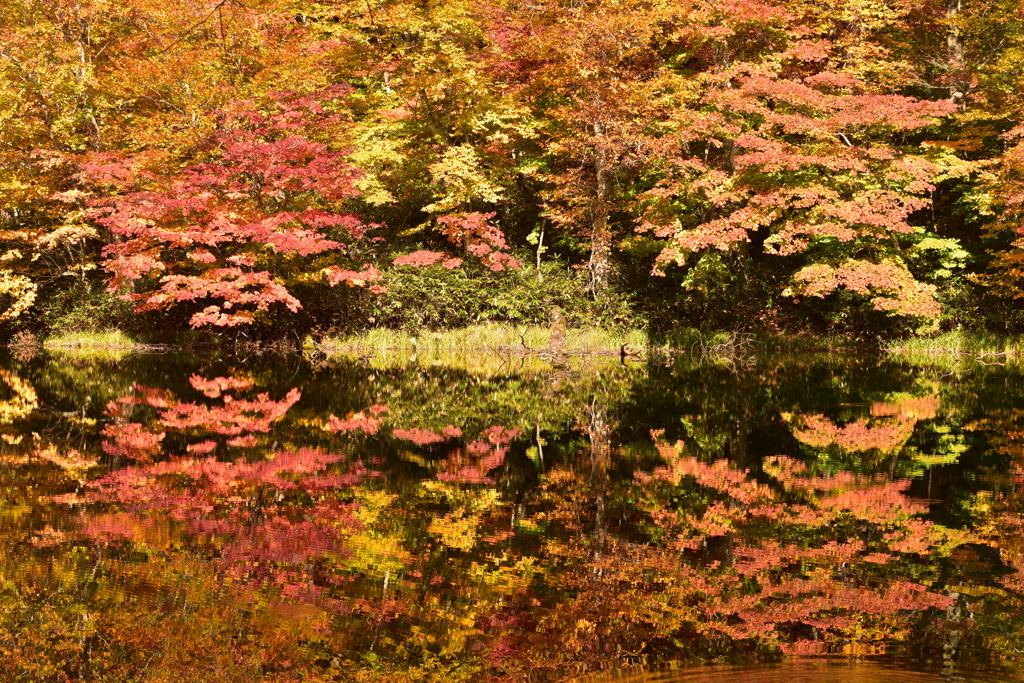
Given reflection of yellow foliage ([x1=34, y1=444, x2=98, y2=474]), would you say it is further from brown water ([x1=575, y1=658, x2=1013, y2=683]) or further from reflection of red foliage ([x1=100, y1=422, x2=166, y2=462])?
brown water ([x1=575, y1=658, x2=1013, y2=683])

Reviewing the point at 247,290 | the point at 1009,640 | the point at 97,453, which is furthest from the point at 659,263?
the point at 1009,640

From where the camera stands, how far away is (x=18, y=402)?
1091 cm

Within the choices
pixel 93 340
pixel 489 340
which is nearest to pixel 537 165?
pixel 489 340

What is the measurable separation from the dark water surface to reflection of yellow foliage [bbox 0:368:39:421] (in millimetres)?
141

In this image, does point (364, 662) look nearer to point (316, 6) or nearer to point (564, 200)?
point (564, 200)

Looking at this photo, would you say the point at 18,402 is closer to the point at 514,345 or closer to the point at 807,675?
the point at 514,345

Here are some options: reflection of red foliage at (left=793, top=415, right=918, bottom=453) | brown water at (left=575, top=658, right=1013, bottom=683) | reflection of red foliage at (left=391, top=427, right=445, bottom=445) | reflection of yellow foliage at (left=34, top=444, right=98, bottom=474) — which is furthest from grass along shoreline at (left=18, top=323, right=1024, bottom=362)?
brown water at (left=575, top=658, right=1013, bottom=683)

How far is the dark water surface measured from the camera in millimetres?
3449

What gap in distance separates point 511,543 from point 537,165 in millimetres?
16642

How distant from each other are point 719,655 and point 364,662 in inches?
55.5

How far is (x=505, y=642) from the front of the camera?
3.56 metres

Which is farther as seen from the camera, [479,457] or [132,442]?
[132,442]

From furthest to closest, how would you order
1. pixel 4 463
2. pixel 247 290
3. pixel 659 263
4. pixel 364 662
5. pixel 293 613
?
pixel 247 290 → pixel 659 263 → pixel 4 463 → pixel 293 613 → pixel 364 662

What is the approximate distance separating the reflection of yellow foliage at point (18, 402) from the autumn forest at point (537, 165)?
190 inches
